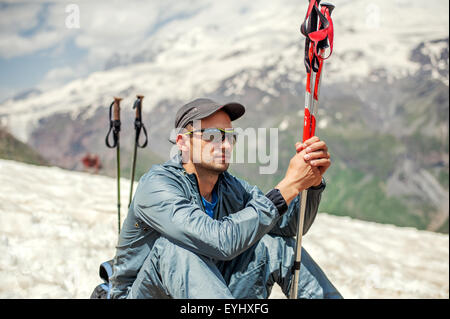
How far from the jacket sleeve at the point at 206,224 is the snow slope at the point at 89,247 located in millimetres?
1849

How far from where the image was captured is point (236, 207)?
98.4 inches

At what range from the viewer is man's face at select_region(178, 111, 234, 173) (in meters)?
2.26

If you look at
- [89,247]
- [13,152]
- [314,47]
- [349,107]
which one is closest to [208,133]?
[314,47]

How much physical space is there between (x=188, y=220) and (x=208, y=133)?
0.55m

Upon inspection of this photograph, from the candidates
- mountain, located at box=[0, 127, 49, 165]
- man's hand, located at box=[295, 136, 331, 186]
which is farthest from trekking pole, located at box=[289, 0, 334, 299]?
mountain, located at box=[0, 127, 49, 165]

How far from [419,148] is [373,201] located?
7.80 meters

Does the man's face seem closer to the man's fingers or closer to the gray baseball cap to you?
the gray baseball cap

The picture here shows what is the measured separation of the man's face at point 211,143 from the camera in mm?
2260

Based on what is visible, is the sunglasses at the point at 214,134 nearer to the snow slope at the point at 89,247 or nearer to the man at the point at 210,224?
the man at the point at 210,224

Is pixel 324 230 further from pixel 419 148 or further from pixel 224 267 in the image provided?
pixel 419 148

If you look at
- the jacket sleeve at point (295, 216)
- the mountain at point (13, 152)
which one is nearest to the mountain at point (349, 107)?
the mountain at point (13, 152)

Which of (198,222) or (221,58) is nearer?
(198,222)

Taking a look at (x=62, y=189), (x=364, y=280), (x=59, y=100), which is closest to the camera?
(x=364, y=280)
